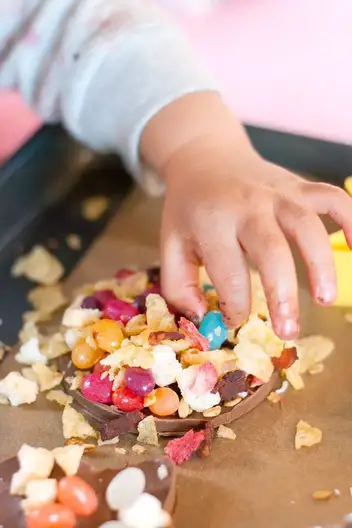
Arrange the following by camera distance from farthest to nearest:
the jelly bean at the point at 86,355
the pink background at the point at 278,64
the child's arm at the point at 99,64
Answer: the pink background at the point at 278,64, the child's arm at the point at 99,64, the jelly bean at the point at 86,355

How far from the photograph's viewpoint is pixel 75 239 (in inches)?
26.7

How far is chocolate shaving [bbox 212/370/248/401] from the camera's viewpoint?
49cm

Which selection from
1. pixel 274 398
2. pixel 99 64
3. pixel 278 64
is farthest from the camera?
pixel 278 64

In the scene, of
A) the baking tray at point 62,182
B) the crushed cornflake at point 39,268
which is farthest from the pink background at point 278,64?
the crushed cornflake at point 39,268

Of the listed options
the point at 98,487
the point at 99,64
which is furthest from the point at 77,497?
the point at 99,64

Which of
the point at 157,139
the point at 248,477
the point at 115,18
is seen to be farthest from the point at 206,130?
the point at 248,477

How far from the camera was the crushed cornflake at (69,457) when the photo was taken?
45 cm

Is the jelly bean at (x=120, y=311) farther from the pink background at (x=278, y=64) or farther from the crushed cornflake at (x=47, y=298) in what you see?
the pink background at (x=278, y=64)

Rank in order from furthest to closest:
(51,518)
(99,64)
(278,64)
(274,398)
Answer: (278,64) → (99,64) → (274,398) → (51,518)

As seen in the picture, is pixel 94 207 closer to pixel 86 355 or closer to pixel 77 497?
pixel 86 355

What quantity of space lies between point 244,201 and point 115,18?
0.81ft

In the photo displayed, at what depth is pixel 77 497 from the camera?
43cm

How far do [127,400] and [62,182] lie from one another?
0.28 meters

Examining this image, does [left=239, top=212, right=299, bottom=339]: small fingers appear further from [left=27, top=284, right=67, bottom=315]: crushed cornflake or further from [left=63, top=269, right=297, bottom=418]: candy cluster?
[left=27, top=284, right=67, bottom=315]: crushed cornflake
